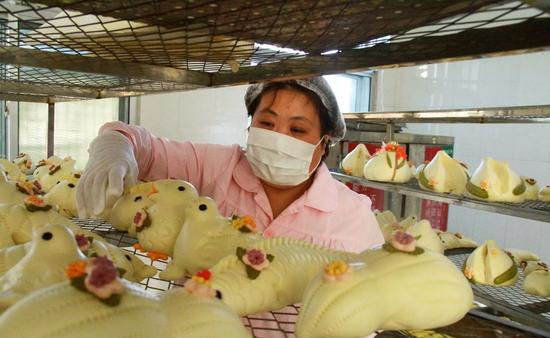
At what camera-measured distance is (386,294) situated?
373 mm

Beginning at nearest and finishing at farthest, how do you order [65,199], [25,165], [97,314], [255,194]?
[97,314], [65,199], [255,194], [25,165]

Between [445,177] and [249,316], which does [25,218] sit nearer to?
[249,316]

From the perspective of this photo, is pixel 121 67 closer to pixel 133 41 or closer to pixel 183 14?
pixel 133 41

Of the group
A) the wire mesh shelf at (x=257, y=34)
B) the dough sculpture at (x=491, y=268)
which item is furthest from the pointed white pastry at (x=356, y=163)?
the wire mesh shelf at (x=257, y=34)

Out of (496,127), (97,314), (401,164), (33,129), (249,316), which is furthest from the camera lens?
(496,127)

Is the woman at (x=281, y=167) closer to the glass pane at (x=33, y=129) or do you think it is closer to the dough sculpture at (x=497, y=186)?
the dough sculpture at (x=497, y=186)

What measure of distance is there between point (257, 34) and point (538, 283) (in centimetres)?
115

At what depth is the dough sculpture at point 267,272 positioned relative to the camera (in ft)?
1.28

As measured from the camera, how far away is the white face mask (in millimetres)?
945

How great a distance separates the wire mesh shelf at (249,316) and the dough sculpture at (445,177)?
962mm

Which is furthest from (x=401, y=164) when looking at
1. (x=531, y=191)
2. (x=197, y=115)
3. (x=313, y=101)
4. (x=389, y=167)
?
(x=197, y=115)

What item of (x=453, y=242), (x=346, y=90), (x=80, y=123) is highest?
(x=346, y=90)

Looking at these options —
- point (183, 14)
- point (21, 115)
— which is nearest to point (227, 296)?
point (183, 14)

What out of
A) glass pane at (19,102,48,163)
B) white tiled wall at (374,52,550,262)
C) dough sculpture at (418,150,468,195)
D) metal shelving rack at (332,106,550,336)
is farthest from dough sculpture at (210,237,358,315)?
white tiled wall at (374,52,550,262)
